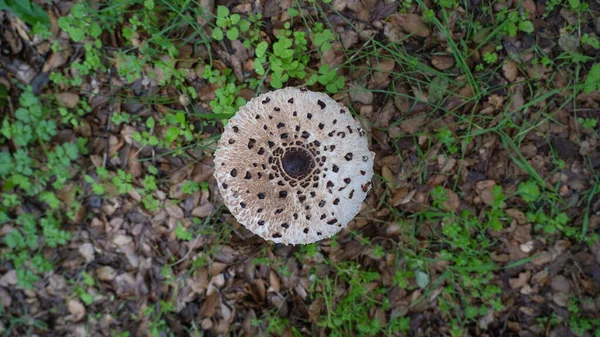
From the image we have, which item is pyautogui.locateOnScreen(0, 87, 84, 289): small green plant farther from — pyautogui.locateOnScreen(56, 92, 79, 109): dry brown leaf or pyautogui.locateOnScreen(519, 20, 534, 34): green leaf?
pyautogui.locateOnScreen(519, 20, 534, 34): green leaf

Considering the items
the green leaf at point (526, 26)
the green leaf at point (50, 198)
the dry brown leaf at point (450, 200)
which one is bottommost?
the dry brown leaf at point (450, 200)

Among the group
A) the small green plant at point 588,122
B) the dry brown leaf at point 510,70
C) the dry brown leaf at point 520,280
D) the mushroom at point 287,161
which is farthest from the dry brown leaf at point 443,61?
the dry brown leaf at point 520,280

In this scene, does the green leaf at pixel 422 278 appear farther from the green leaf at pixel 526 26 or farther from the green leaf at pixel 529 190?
the green leaf at pixel 526 26

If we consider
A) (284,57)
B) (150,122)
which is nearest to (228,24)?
(284,57)

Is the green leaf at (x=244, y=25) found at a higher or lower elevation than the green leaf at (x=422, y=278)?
higher

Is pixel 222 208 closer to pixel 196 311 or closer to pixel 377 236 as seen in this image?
pixel 196 311

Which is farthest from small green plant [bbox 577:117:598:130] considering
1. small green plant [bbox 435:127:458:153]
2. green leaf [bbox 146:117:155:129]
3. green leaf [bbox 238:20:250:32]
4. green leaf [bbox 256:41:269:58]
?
green leaf [bbox 146:117:155:129]
